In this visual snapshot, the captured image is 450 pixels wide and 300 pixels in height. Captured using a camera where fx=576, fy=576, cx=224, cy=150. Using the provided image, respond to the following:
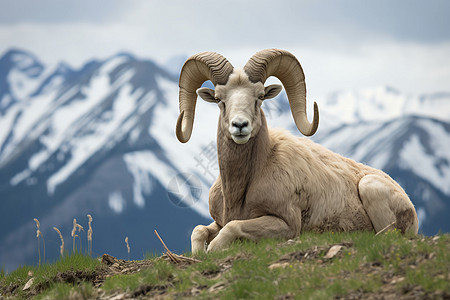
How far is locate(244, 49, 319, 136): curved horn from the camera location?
10.5m

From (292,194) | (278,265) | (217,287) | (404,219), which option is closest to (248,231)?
(292,194)

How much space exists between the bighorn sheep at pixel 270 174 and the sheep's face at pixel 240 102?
0.02 metres

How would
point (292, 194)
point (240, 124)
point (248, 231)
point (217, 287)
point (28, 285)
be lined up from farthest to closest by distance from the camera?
1. point (292, 194)
2. point (28, 285)
3. point (248, 231)
4. point (240, 124)
5. point (217, 287)

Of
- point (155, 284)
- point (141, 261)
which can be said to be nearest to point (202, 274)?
point (155, 284)

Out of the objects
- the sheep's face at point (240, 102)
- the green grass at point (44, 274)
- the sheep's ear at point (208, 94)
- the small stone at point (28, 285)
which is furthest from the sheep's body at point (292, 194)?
the small stone at point (28, 285)

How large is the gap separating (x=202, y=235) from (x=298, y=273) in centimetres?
409

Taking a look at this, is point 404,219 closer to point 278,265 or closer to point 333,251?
point 333,251

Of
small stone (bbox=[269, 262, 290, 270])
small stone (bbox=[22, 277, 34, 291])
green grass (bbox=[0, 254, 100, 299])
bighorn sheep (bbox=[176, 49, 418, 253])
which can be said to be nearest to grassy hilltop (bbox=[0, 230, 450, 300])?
small stone (bbox=[269, 262, 290, 270])

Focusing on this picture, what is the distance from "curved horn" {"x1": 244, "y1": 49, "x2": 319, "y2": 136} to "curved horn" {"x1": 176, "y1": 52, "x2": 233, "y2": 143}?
1.55ft

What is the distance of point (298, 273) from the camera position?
275 inches

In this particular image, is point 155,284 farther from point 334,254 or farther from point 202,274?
point 334,254

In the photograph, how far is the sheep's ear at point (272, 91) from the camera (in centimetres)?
1067

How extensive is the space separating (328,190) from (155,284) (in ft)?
15.0

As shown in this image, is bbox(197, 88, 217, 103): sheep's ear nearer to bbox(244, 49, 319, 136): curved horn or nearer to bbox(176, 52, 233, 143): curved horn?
bbox(176, 52, 233, 143): curved horn
